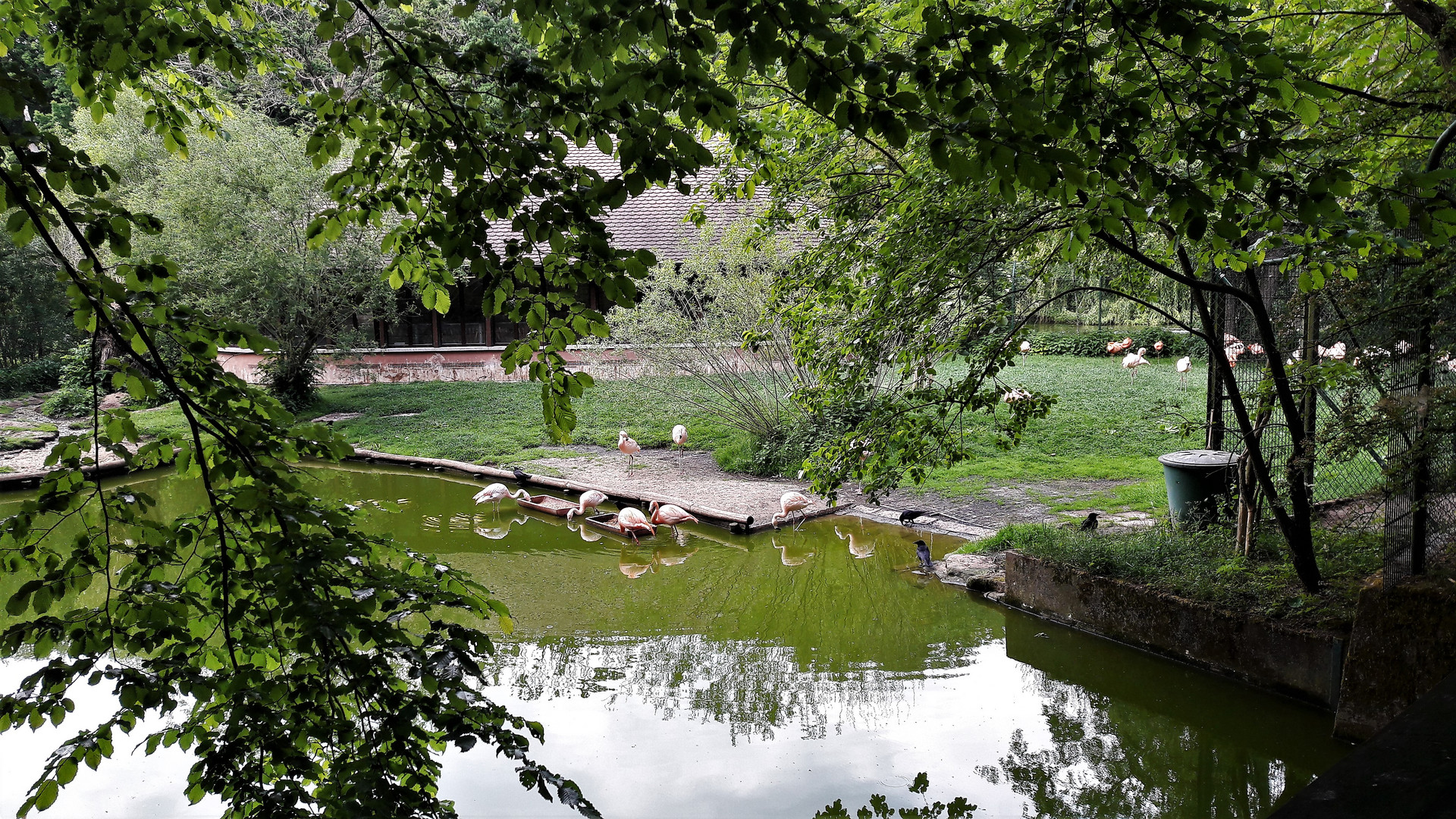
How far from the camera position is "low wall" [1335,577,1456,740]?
15.2 ft

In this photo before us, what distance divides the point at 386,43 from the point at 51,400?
65.2 feet

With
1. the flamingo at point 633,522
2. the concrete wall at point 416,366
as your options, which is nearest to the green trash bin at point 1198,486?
the flamingo at point 633,522

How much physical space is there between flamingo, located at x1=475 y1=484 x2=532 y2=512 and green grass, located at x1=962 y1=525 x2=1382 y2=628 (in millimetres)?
6175

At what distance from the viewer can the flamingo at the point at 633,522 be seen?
9758mm

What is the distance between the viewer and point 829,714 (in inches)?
229

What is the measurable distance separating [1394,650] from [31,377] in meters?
24.7

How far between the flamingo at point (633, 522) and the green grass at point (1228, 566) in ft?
12.8

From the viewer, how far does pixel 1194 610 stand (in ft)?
19.9

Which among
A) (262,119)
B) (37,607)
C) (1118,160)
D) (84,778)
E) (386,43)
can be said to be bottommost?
(84,778)

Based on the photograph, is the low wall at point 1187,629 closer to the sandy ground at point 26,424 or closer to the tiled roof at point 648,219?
the sandy ground at point 26,424

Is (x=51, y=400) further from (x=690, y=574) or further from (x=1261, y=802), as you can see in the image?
(x=1261, y=802)

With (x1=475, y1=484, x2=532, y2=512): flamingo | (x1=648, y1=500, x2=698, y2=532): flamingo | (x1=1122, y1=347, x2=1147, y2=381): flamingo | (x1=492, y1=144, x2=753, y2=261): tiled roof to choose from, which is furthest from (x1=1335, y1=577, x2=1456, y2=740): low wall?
(x1=492, y1=144, x2=753, y2=261): tiled roof

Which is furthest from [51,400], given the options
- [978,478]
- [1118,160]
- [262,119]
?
[1118,160]

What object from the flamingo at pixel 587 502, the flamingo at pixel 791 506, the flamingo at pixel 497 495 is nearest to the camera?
the flamingo at pixel 791 506
